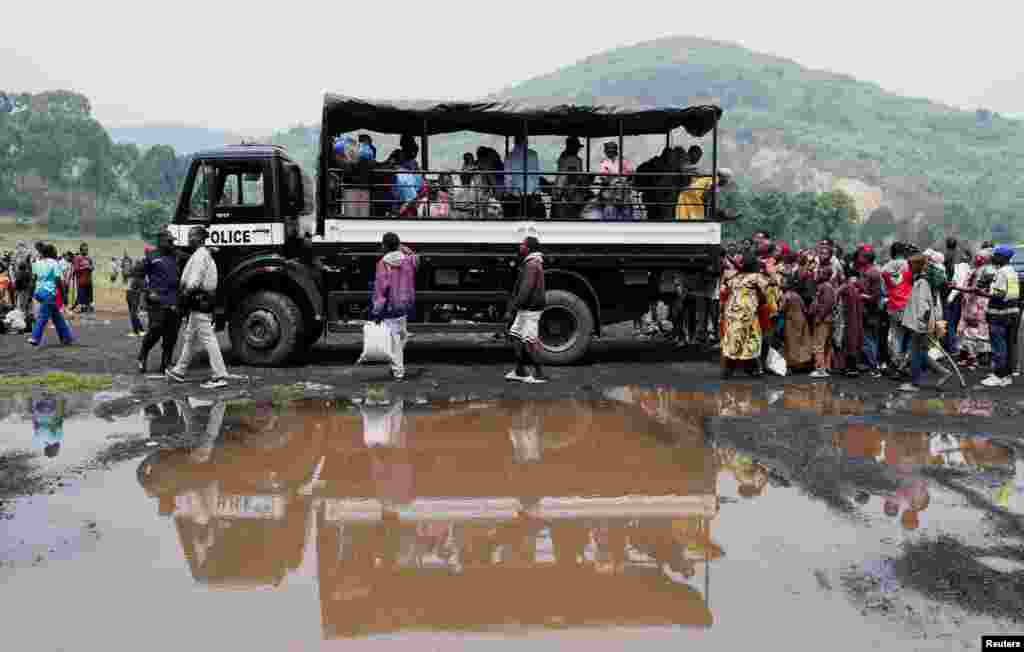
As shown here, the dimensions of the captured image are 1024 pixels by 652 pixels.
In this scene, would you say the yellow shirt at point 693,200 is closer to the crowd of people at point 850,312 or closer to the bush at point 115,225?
the crowd of people at point 850,312

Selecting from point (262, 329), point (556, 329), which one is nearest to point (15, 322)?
point (262, 329)

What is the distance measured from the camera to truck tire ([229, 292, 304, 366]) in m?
10.9

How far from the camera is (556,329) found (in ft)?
37.4

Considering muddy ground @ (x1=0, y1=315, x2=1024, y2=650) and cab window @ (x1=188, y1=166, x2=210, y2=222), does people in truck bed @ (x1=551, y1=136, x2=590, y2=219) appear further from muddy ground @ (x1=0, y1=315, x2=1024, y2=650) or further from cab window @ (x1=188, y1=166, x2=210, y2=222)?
cab window @ (x1=188, y1=166, x2=210, y2=222)

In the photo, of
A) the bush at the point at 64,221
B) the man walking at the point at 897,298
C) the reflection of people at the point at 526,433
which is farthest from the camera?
the bush at the point at 64,221

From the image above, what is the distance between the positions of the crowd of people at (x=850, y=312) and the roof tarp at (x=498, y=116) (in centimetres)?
187

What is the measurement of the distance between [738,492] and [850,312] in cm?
573

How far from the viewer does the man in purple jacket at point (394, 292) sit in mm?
9766

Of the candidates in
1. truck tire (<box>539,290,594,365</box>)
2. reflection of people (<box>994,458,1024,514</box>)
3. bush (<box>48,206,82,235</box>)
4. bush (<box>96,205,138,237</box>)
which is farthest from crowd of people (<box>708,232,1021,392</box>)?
bush (<box>96,205,138,237</box>)

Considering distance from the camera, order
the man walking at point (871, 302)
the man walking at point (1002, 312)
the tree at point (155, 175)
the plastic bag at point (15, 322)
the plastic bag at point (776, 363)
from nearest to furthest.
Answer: the man walking at point (1002, 312), the plastic bag at point (776, 363), the man walking at point (871, 302), the plastic bag at point (15, 322), the tree at point (155, 175)

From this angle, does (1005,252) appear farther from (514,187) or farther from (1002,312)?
(514,187)

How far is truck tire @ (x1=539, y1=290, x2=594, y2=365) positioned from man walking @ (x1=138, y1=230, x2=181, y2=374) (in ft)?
14.4

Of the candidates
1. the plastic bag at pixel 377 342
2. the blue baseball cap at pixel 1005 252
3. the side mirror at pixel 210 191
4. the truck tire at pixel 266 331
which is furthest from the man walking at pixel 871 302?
the side mirror at pixel 210 191

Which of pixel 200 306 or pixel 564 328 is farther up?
pixel 200 306
